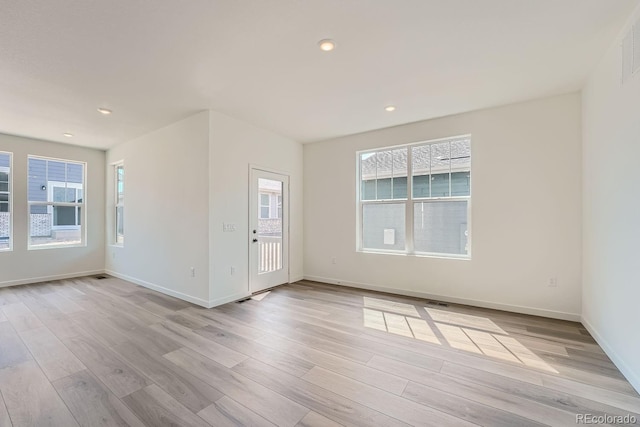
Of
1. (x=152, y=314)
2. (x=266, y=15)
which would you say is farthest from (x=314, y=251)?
(x=266, y=15)

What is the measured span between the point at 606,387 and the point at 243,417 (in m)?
2.65

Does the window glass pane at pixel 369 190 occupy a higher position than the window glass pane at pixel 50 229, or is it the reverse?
the window glass pane at pixel 369 190

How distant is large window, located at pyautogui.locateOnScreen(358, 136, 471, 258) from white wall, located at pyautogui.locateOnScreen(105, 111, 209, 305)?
2666 millimetres

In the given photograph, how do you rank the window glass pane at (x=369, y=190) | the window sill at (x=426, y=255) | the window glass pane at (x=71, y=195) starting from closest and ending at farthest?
the window sill at (x=426, y=255) < the window glass pane at (x=369, y=190) < the window glass pane at (x=71, y=195)

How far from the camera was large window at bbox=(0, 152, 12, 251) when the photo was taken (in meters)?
5.01

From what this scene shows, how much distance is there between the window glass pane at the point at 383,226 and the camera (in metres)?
4.66

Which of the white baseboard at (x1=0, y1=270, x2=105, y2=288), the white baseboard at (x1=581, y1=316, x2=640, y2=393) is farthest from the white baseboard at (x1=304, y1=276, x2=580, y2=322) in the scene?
the white baseboard at (x1=0, y1=270, x2=105, y2=288)

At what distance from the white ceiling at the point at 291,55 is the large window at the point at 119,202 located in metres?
2.01

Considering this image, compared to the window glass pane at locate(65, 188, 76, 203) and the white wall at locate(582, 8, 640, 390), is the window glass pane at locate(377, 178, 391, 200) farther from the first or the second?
the window glass pane at locate(65, 188, 76, 203)

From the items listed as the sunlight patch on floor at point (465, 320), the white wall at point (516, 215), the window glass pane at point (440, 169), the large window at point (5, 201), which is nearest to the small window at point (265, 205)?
the white wall at point (516, 215)

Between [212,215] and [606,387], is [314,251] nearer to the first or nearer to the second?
[212,215]

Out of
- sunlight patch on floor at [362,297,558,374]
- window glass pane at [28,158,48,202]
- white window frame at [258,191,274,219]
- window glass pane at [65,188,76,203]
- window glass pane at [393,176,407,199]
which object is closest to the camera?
sunlight patch on floor at [362,297,558,374]

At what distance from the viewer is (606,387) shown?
2080 millimetres

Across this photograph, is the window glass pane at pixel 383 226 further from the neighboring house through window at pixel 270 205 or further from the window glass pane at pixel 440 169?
the neighboring house through window at pixel 270 205
